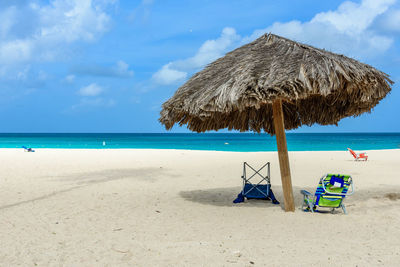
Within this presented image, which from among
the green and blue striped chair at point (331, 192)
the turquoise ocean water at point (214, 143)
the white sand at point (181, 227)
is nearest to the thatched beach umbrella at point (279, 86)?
the green and blue striped chair at point (331, 192)

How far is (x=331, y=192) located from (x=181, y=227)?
2282 millimetres

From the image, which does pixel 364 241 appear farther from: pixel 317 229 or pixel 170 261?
pixel 170 261

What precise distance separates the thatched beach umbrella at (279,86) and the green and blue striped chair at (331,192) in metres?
0.37

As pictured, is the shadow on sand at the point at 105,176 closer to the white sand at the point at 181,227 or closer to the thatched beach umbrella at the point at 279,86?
the white sand at the point at 181,227

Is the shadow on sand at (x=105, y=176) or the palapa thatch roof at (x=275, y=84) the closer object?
the palapa thatch roof at (x=275, y=84)

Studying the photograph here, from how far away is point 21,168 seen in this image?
10.4m

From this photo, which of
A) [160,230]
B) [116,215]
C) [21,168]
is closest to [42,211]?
[116,215]

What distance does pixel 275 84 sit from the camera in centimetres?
416

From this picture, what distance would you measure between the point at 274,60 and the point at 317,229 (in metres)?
2.27

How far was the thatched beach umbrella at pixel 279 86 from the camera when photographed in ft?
13.8

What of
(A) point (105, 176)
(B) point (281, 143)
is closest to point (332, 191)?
(B) point (281, 143)

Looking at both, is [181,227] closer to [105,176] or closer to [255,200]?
[255,200]

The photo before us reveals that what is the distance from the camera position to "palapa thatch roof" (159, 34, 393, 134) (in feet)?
13.7

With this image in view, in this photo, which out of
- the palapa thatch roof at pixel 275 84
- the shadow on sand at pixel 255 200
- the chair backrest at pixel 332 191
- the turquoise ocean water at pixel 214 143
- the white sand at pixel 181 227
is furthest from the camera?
the turquoise ocean water at pixel 214 143
